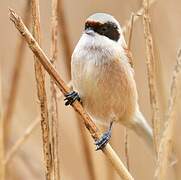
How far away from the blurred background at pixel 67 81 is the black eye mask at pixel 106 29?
140mm

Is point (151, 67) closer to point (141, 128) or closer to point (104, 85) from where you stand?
point (104, 85)

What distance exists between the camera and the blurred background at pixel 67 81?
1864 millimetres

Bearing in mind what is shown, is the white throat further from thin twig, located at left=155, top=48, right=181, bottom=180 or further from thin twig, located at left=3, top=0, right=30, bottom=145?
thin twig, located at left=155, top=48, right=181, bottom=180

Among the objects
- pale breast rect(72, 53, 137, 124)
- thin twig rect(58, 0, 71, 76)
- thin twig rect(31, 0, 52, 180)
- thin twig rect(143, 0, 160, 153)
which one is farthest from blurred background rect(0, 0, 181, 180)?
thin twig rect(31, 0, 52, 180)

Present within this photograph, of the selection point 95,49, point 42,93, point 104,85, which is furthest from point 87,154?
point 42,93

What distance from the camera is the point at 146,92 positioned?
7.97 feet

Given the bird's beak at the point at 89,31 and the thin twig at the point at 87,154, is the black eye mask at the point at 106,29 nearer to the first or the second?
the bird's beak at the point at 89,31

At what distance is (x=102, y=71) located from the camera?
1681mm

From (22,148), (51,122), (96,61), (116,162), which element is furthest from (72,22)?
(116,162)

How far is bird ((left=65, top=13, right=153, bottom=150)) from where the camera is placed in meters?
1.67

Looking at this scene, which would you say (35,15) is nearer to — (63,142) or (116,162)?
(116,162)

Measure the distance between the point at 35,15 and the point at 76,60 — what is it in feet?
1.19

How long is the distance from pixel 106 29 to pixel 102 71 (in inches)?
6.0

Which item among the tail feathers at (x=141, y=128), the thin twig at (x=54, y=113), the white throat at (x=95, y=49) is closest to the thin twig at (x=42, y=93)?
the thin twig at (x=54, y=113)
